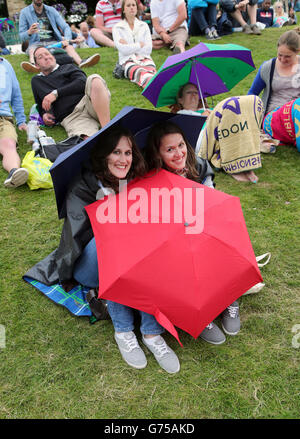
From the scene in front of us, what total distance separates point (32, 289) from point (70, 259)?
0.66 metres

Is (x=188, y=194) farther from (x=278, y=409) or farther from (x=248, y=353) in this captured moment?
(x=278, y=409)

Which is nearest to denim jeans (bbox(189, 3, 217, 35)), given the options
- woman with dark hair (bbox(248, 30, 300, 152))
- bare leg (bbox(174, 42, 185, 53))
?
bare leg (bbox(174, 42, 185, 53))

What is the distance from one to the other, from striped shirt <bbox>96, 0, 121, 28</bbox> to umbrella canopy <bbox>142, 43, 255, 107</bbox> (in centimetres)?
480

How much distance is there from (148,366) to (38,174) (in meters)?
2.59

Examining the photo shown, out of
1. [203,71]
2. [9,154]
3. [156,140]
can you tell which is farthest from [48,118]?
[156,140]

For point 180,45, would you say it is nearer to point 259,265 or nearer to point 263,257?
point 263,257

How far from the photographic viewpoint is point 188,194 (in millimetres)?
2100

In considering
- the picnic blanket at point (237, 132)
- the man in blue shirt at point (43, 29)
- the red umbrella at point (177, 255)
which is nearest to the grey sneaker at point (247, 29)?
the man in blue shirt at point (43, 29)

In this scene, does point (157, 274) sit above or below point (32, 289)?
above

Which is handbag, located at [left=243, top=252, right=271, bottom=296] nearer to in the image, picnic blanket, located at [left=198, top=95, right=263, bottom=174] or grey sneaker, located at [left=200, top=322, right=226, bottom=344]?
grey sneaker, located at [left=200, top=322, right=226, bottom=344]

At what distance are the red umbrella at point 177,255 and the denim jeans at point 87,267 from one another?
231mm

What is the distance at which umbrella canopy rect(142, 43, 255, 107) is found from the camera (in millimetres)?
3729

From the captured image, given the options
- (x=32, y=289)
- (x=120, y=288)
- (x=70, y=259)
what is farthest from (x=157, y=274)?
(x=32, y=289)

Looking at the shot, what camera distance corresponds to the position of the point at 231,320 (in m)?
2.37
